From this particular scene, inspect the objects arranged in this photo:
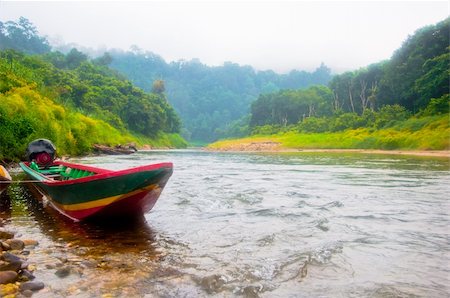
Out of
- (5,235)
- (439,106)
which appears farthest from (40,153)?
(439,106)

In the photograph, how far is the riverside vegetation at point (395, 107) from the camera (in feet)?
127

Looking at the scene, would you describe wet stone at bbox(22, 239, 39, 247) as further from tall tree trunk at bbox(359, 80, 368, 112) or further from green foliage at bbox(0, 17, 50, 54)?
green foliage at bbox(0, 17, 50, 54)

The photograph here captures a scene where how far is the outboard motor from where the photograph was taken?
14680mm

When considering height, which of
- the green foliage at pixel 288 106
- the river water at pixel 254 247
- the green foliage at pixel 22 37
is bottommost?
the river water at pixel 254 247

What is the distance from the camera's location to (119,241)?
6719 millimetres

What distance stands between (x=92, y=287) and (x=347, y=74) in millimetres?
76339

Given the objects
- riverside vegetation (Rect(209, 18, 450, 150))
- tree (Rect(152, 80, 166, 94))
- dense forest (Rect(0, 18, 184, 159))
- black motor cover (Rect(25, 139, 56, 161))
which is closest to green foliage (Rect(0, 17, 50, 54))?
dense forest (Rect(0, 18, 184, 159))

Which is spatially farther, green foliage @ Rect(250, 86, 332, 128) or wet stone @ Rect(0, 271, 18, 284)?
green foliage @ Rect(250, 86, 332, 128)

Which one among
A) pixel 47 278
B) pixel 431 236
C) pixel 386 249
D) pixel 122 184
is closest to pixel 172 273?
pixel 47 278

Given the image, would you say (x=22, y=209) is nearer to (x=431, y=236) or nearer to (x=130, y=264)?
(x=130, y=264)

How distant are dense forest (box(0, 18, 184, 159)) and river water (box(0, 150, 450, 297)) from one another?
12.5 meters

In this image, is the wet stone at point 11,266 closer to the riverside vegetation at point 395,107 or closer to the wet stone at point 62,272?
the wet stone at point 62,272

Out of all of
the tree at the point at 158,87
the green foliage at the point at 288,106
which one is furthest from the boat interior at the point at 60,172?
the tree at the point at 158,87

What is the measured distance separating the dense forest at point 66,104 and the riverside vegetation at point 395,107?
22.1 metres
